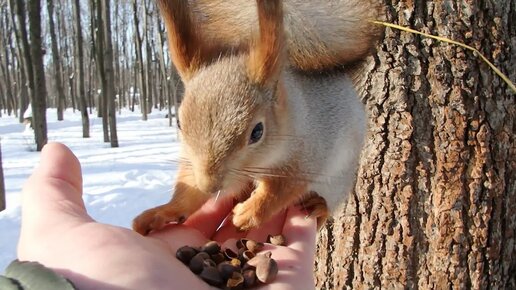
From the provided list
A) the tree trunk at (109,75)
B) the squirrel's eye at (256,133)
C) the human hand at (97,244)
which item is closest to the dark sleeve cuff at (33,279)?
the human hand at (97,244)

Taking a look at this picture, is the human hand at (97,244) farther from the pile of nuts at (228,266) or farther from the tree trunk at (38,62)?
the tree trunk at (38,62)

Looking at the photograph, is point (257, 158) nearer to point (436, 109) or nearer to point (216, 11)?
point (216, 11)

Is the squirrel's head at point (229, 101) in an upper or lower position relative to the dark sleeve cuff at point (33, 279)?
upper

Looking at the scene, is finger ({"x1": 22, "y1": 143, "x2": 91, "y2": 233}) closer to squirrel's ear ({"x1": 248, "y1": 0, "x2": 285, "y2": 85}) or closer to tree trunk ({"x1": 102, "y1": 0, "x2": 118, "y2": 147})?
squirrel's ear ({"x1": 248, "y1": 0, "x2": 285, "y2": 85})

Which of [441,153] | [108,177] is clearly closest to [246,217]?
[441,153]

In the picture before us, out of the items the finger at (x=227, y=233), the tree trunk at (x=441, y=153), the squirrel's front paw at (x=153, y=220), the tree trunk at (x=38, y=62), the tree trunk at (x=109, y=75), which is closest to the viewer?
the squirrel's front paw at (x=153, y=220)

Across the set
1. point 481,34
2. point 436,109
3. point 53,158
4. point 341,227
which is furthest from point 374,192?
point 53,158

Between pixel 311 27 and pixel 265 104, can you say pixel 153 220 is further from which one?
pixel 311 27

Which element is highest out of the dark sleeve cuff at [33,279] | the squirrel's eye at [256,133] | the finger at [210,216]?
the squirrel's eye at [256,133]
